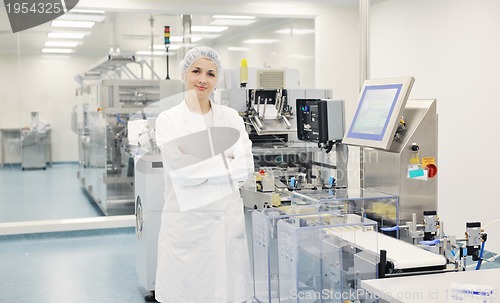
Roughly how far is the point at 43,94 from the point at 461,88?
4.00 meters

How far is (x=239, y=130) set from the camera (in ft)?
9.32

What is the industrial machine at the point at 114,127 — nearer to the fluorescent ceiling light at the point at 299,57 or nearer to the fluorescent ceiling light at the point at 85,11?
the fluorescent ceiling light at the point at 85,11

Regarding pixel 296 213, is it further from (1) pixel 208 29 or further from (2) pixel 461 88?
(1) pixel 208 29

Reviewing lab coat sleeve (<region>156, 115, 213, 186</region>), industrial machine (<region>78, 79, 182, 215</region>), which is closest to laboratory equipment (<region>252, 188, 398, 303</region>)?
lab coat sleeve (<region>156, 115, 213, 186</region>)

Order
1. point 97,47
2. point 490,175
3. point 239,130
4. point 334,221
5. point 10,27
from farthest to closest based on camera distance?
point 97,47 < point 10,27 < point 490,175 < point 239,130 < point 334,221

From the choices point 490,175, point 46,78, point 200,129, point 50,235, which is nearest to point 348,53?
point 490,175

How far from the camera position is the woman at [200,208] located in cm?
263

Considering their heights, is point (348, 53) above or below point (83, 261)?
above

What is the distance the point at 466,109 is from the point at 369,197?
2524mm

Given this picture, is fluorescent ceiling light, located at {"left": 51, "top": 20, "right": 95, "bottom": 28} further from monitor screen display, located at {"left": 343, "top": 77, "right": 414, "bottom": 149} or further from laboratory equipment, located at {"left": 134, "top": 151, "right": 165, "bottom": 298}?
monitor screen display, located at {"left": 343, "top": 77, "right": 414, "bottom": 149}

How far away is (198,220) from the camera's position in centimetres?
264

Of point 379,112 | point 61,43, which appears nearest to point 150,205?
point 379,112

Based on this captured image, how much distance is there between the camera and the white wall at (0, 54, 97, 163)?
5.80m

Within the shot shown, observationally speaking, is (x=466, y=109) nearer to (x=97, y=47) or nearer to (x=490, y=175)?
(x=490, y=175)
